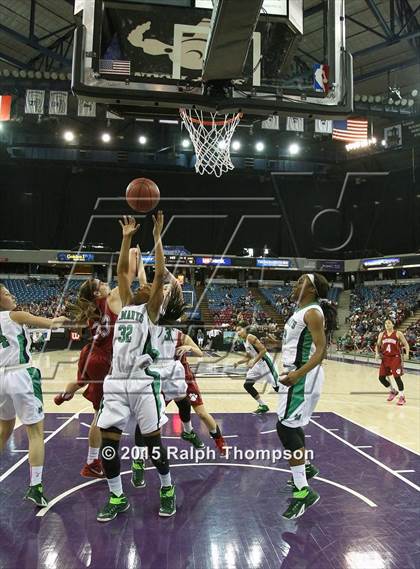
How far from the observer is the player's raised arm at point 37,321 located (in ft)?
12.1

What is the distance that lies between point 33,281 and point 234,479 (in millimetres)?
25327

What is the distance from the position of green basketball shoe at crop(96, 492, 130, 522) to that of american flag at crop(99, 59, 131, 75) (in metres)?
3.78

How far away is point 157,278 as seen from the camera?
11.0 feet

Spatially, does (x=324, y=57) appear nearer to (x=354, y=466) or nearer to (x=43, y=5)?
(x=354, y=466)

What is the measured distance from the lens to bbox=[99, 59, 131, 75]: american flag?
420cm

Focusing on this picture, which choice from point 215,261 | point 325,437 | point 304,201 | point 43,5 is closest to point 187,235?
point 215,261

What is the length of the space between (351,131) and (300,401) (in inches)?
672

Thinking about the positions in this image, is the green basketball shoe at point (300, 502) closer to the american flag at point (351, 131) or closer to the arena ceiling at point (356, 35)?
the arena ceiling at point (356, 35)

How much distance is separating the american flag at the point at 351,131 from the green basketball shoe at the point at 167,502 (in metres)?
17.4

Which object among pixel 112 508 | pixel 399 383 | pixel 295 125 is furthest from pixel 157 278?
pixel 295 125

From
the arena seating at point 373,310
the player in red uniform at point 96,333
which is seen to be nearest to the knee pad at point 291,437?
the player in red uniform at point 96,333

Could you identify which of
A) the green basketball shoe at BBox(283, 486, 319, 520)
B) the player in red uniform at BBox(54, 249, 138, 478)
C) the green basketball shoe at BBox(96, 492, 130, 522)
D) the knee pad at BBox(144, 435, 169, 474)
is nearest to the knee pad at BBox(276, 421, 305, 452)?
the green basketball shoe at BBox(283, 486, 319, 520)

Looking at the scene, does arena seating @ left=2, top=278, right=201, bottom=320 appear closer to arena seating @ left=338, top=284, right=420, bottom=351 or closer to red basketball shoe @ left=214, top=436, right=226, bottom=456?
arena seating @ left=338, top=284, right=420, bottom=351

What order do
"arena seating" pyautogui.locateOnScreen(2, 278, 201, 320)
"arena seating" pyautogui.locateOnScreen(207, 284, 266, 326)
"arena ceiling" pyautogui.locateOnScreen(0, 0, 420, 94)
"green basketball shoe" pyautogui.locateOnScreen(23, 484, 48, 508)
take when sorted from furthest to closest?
"arena seating" pyautogui.locateOnScreen(2, 278, 201, 320), "arena seating" pyautogui.locateOnScreen(207, 284, 266, 326), "arena ceiling" pyautogui.locateOnScreen(0, 0, 420, 94), "green basketball shoe" pyautogui.locateOnScreen(23, 484, 48, 508)
